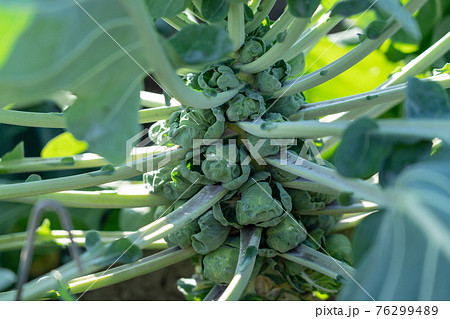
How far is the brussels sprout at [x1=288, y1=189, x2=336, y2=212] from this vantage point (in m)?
0.87

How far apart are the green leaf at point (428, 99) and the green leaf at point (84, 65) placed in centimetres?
31

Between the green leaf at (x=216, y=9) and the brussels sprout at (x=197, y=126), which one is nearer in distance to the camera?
the green leaf at (x=216, y=9)

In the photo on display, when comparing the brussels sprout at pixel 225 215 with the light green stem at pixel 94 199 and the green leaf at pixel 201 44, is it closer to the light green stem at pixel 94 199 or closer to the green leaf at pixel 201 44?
the light green stem at pixel 94 199

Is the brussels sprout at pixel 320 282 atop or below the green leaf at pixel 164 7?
below

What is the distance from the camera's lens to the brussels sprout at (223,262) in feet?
2.76

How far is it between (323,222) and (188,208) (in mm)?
281

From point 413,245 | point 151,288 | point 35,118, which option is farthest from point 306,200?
point 151,288

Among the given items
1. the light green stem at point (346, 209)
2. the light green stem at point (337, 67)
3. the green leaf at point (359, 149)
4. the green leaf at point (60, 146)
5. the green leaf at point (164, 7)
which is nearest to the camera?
the green leaf at point (359, 149)

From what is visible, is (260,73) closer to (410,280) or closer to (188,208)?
(188,208)

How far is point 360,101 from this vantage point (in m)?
0.82

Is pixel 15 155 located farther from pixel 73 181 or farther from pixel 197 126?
pixel 197 126

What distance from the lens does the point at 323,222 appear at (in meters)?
0.95

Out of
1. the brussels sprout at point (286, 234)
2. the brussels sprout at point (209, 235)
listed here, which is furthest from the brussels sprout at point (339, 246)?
the brussels sprout at point (209, 235)
